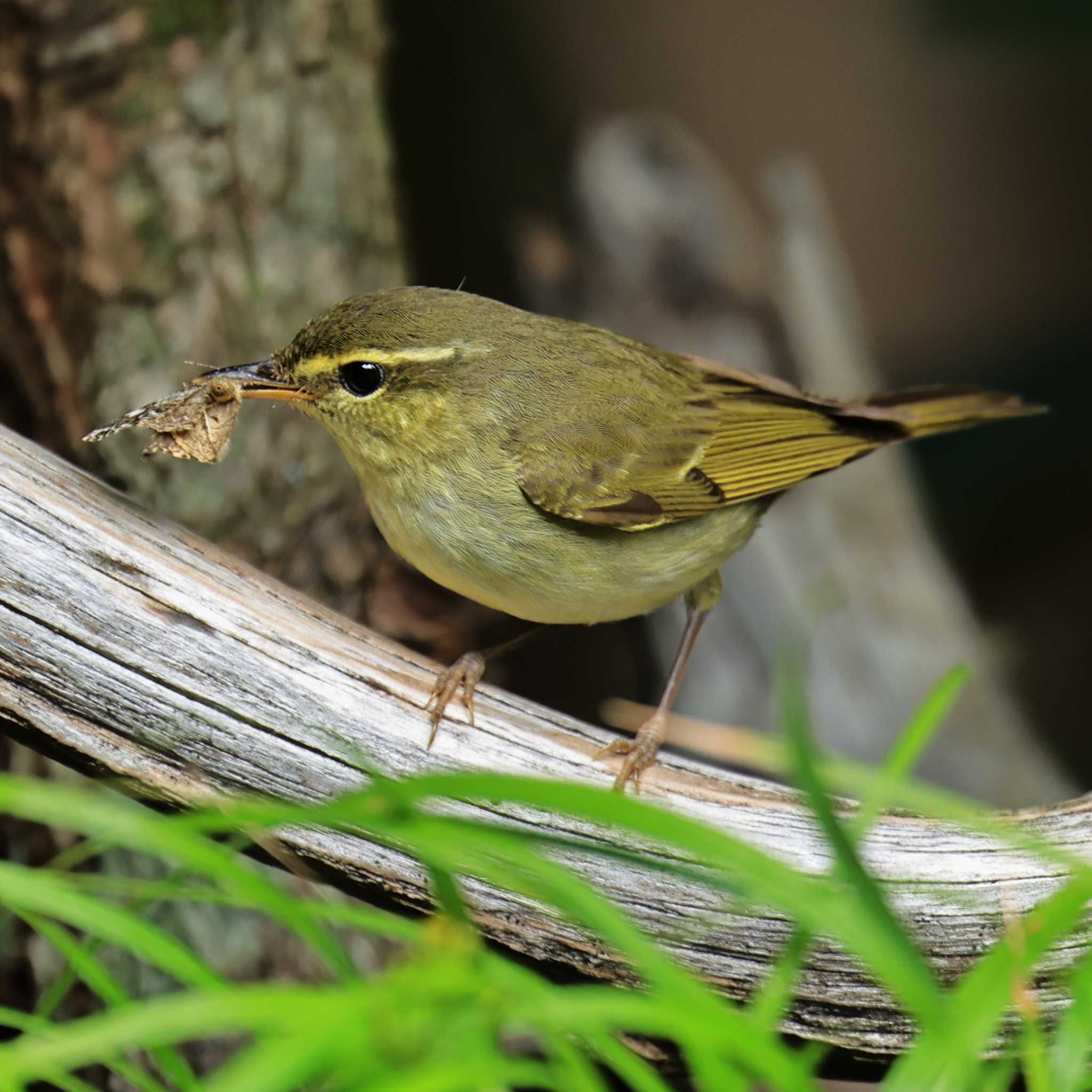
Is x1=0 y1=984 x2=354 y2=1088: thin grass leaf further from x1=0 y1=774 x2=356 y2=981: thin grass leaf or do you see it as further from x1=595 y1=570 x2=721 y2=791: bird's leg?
x1=595 y1=570 x2=721 y2=791: bird's leg

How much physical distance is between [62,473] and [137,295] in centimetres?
140

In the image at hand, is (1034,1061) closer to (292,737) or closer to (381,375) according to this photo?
(292,737)

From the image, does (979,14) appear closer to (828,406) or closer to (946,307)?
(946,307)

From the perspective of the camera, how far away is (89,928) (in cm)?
180

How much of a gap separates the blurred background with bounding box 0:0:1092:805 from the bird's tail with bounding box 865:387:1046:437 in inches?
61.4

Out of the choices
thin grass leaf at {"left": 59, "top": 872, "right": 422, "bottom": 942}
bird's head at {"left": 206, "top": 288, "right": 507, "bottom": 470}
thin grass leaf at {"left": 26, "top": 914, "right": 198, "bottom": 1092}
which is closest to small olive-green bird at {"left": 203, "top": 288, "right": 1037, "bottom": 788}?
bird's head at {"left": 206, "top": 288, "right": 507, "bottom": 470}

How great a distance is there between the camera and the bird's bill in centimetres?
319

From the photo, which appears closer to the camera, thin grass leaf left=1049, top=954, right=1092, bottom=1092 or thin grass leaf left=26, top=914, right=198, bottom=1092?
thin grass leaf left=1049, top=954, right=1092, bottom=1092

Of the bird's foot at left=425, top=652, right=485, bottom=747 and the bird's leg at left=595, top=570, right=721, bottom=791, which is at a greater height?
the bird's leg at left=595, top=570, right=721, bottom=791

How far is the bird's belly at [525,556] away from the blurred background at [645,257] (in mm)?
508

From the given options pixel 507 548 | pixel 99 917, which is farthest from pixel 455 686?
pixel 99 917

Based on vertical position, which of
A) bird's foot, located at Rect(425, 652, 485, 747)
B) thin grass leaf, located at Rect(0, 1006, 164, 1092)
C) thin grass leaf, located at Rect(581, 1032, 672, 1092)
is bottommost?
thin grass leaf, located at Rect(0, 1006, 164, 1092)

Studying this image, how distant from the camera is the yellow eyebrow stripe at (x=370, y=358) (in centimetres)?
320

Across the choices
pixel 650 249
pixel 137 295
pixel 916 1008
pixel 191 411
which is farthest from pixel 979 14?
pixel 916 1008
